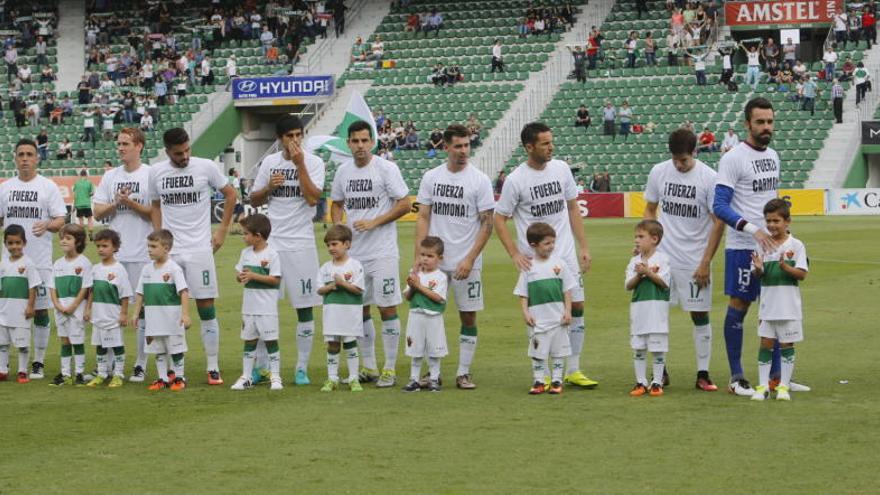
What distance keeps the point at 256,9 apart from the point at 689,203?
46.3m

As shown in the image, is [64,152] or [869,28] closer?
[869,28]

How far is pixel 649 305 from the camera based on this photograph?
1112 centimetres

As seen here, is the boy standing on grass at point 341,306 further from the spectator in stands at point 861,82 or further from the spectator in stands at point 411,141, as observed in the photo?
the spectator in stands at point 411,141

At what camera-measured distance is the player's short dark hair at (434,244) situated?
37.8ft

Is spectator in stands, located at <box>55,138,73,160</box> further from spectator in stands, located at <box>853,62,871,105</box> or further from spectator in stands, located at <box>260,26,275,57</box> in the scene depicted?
spectator in stands, located at <box>853,62,871,105</box>

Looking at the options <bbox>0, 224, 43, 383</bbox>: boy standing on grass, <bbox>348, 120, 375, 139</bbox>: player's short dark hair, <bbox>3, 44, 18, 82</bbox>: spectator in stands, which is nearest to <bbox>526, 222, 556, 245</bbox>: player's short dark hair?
<bbox>348, 120, 375, 139</bbox>: player's short dark hair

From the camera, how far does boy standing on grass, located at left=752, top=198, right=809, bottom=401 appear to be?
35.0 feet

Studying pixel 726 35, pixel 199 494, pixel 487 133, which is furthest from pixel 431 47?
pixel 199 494

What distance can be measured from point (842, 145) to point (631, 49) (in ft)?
27.3

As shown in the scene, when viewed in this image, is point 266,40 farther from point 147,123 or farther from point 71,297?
point 71,297

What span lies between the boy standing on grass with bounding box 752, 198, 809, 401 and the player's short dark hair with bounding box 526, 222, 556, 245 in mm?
1615

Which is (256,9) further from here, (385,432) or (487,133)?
(385,432)

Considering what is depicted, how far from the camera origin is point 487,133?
4709 centimetres

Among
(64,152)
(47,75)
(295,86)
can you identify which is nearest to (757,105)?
(295,86)
